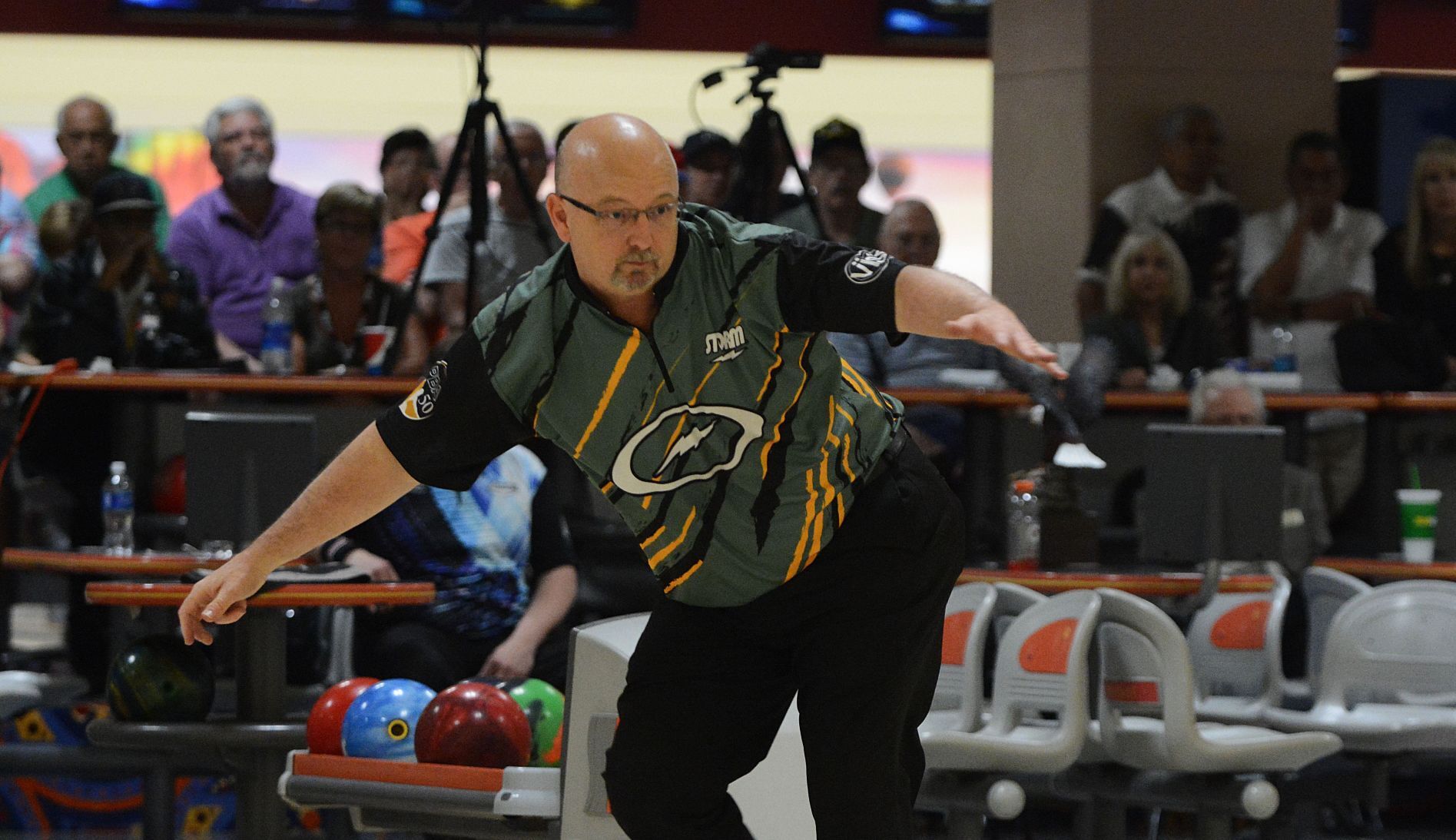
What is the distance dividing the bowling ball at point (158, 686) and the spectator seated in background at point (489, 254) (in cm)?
153

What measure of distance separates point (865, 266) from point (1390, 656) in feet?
8.75

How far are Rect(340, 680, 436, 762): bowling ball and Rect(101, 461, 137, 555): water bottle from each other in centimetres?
149

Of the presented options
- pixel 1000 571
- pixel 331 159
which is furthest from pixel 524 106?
pixel 1000 571

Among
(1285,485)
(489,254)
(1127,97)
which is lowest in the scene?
(1285,485)

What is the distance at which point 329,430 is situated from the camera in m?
5.55

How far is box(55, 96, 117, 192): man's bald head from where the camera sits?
254 inches

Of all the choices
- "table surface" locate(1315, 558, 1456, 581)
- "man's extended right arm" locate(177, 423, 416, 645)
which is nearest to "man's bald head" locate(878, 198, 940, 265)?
"table surface" locate(1315, 558, 1456, 581)

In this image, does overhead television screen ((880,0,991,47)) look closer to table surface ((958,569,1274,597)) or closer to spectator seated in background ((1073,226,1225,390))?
spectator seated in background ((1073,226,1225,390))

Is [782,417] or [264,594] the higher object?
[782,417]

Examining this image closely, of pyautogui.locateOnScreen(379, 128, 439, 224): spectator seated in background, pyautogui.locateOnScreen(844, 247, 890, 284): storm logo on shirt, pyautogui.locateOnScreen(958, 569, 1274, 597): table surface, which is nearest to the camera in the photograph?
pyautogui.locateOnScreen(844, 247, 890, 284): storm logo on shirt

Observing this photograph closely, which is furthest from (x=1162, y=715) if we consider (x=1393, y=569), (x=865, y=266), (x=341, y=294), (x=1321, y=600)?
(x=341, y=294)

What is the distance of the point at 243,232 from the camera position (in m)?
6.45

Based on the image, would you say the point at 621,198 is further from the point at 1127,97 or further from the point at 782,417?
the point at 1127,97

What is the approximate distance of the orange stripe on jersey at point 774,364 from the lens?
257 centimetres
